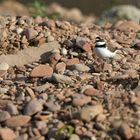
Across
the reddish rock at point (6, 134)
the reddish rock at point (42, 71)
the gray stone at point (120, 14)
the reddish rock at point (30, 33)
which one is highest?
the gray stone at point (120, 14)

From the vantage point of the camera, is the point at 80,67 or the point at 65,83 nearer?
the point at 65,83

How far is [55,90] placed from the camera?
19.6 feet

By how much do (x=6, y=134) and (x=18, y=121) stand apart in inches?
8.4

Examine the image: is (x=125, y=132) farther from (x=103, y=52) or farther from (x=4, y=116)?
(x=103, y=52)

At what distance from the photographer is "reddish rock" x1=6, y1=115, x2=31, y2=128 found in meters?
5.43

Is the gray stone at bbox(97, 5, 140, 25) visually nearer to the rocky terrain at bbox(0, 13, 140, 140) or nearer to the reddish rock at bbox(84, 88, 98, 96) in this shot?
the rocky terrain at bbox(0, 13, 140, 140)

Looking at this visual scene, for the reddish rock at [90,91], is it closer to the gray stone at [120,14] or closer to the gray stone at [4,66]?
the gray stone at [4,66]

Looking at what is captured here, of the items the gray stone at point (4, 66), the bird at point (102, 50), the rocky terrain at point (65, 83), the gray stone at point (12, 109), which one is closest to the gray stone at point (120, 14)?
the rocky terrain at point (65, 83)

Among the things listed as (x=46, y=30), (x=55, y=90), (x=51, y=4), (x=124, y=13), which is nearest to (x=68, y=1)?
(x=51, y=4)

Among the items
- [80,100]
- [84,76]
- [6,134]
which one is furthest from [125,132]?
[84,76]

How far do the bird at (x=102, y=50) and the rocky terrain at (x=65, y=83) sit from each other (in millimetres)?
76

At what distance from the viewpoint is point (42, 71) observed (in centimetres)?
646

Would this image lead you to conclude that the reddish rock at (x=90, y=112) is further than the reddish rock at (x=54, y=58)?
No

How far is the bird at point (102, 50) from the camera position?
6672 millimetres
